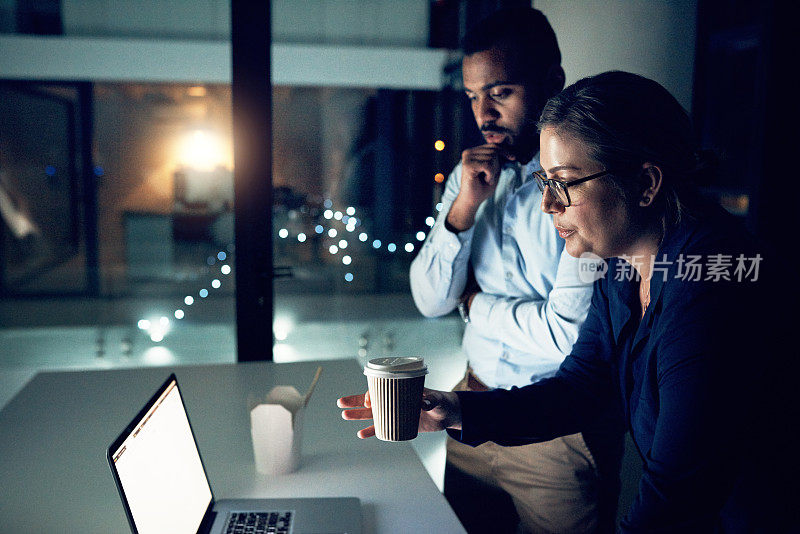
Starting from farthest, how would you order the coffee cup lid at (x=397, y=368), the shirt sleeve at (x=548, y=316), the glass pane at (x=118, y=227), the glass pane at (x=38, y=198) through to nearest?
the glass pane at (x=38, y=198) < the glass pane at (x=118, y=227) < the shirt sleeve at (x=548, y=316) < the coffee cup lid at (x=397, y=368)

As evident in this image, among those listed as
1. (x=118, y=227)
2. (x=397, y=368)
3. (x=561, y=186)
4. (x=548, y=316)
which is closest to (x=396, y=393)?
(x=397, y=368)

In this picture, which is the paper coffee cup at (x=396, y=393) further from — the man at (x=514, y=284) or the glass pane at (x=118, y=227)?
the glass pane at (x=118, y=227)

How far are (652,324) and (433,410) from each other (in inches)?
16.5

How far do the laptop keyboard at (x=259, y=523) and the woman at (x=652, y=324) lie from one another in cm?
20

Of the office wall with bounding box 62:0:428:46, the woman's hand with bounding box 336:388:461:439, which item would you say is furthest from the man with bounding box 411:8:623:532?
the office wall with bounding box 62:0:428:46

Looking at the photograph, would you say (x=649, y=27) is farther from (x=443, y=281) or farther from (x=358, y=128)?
(x=358, y=128)

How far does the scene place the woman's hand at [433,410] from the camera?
114cm

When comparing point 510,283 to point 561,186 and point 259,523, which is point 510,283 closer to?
point 561,186

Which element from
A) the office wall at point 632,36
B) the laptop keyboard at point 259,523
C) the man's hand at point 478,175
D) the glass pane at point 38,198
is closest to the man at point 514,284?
the man's hand at point 478,175

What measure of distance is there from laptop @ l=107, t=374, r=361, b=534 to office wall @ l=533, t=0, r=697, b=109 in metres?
1.28

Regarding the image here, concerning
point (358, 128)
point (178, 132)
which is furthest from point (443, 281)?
point (178, 132)

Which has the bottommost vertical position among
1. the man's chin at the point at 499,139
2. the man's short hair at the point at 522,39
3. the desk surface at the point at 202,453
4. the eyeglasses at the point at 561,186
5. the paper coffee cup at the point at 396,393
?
the desk surface at the point at 202,453

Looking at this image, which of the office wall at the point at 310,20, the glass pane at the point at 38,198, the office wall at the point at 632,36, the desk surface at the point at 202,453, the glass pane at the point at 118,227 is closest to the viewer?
the desk surface at the point at 202,453

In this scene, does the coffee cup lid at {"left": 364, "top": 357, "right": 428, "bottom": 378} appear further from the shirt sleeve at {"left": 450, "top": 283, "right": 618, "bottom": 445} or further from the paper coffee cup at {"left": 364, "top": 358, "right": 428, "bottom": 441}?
the shirt sleeve at {"left": 450, "top": 283, "right": 618, "bottom": 445}
